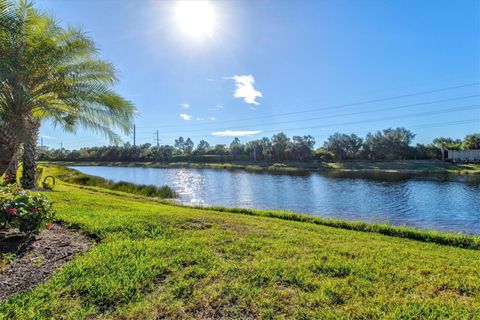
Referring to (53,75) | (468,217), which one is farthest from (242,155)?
(53,75)

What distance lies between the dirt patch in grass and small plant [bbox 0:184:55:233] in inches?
9.5

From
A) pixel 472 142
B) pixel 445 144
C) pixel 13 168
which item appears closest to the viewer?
pixel 13 168

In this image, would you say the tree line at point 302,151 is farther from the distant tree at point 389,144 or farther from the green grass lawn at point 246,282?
the green grass lawn at point 246,282

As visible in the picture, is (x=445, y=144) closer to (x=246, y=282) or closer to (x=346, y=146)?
(x=346, y=146)

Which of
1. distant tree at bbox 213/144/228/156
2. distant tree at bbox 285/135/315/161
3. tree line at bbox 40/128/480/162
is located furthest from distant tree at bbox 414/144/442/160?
distant tree at bbox 213/144/228/156

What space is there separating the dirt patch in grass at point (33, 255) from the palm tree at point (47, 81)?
7.57 feet

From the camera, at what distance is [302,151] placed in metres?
70.7

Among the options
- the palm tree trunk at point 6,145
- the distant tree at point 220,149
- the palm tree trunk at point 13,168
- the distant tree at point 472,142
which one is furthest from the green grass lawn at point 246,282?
the distant tree at point 220,149

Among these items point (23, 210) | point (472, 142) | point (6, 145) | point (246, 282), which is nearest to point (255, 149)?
point (472, 142)

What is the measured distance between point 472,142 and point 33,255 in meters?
77.0

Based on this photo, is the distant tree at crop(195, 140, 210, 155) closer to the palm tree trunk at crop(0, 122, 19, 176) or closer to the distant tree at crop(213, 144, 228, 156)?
the distant tree at crop(213, 144, 228, 156)

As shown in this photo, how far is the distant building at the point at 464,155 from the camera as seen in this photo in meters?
56.2

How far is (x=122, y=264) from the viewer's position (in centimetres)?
411

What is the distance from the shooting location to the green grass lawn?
3.06 m
